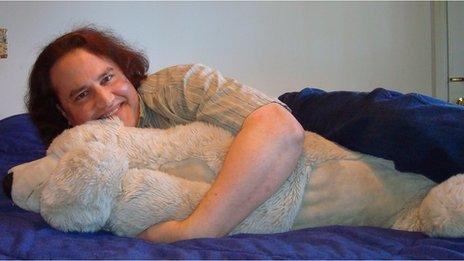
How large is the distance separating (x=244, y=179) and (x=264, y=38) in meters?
1.57

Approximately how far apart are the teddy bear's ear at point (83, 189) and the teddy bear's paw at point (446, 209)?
19.1 inches

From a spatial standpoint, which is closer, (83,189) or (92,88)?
(83,189)

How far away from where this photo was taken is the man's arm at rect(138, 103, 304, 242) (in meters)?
0.67

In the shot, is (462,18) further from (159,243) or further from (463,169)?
(159,243)

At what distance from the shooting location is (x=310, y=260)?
0.57 metres

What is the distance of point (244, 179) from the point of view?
2.25ft

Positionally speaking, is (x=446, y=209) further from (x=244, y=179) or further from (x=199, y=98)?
(x=199, y=98)

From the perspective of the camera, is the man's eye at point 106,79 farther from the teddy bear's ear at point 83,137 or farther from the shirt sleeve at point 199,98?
the teddy bear's ear at point 83,137

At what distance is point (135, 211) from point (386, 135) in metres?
0.43

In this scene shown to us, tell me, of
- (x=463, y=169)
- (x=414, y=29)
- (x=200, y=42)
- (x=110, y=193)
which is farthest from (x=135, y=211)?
(x=414, y=29)

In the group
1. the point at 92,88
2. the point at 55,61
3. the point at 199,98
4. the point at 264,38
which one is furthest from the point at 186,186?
the point at 264,38

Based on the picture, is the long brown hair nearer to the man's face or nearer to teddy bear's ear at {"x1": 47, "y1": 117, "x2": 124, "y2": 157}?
the man's face

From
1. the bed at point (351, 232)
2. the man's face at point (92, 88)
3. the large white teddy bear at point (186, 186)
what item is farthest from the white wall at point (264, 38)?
the large white teddy bear at point (186, 186)

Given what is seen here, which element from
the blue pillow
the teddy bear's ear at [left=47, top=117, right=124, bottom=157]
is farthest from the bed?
the teddy bear's ear at [left=47, top=117, right=124, bottom=157]
